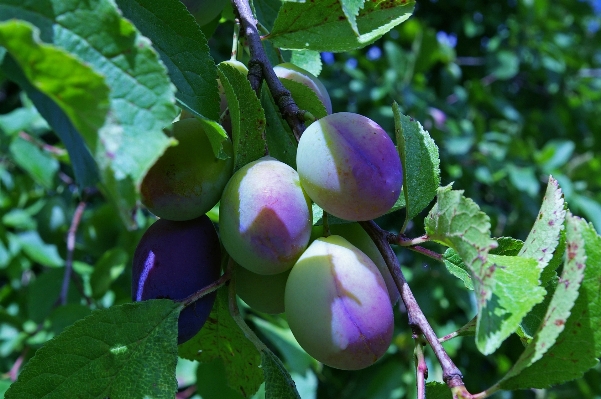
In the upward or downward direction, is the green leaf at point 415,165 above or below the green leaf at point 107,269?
above

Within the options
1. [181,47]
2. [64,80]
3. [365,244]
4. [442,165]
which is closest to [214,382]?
[365,244]

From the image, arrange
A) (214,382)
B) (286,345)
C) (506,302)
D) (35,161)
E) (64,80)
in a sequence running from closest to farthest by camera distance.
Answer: (64,80)
(506,302)
(214,382)
(286,345)
(35,161)

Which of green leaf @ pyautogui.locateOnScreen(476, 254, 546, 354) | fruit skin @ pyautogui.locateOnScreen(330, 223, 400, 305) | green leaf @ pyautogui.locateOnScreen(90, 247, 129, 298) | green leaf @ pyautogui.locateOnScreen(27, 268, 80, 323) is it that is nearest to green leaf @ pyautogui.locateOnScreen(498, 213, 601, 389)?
green leaf @ pyautogui.locateOnScreen(476, 254, 546, 354)

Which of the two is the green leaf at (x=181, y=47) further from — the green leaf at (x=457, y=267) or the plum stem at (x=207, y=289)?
the green leaf at (x=457, y=267)

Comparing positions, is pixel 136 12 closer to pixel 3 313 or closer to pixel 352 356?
pixel 352 356

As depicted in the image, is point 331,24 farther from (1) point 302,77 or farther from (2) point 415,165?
(2) point 415,165

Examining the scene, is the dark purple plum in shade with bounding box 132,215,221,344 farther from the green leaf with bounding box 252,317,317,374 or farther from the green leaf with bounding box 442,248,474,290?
the green leaf with bounding box 252,317,317,374

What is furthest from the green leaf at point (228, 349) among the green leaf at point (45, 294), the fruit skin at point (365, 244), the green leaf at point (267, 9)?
the green leaf at point (45, 294)
